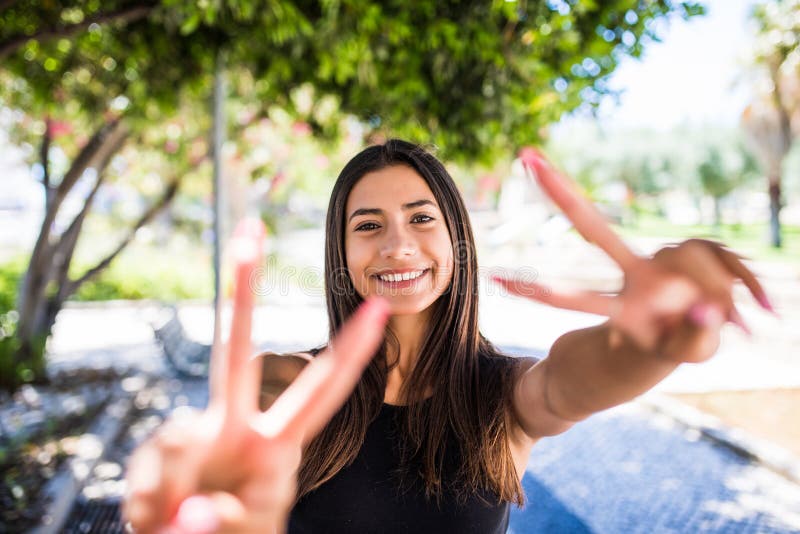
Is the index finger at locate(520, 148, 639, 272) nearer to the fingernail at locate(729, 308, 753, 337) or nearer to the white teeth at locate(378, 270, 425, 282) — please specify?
the fingernail at locate(729, 308, 753, 337)

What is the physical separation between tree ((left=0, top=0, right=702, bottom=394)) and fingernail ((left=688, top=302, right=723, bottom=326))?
2670 millimetres

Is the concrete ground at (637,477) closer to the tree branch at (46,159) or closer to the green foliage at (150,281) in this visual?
the tree branch at (46,159)

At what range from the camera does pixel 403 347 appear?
164 cm

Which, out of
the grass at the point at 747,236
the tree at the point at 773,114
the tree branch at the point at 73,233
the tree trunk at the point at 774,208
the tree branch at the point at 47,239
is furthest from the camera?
the grass at the point at 747,236

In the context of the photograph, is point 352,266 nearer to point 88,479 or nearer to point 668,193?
point 88,479

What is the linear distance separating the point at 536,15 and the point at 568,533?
8.74 feet

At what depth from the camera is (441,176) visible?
1.61 metres

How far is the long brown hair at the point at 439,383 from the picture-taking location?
4.75 feet

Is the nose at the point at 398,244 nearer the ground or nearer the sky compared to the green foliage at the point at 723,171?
nearer the ground

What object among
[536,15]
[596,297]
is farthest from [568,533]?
[536,15]

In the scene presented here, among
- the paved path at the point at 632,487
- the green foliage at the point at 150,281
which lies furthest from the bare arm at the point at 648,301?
the green foliage at the point at 150,281

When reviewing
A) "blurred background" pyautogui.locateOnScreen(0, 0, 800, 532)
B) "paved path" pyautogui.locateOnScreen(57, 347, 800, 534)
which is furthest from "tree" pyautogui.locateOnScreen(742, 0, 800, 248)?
"paved path" pyautogui.locateOnScreen(57, 347, 800, 534)

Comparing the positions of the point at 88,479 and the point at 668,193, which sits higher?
the point at 668,193

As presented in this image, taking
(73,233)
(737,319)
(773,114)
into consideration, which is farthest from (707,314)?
(773,114)
